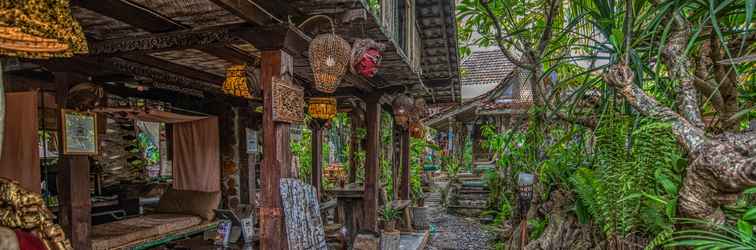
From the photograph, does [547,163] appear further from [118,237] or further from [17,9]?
[118,237]

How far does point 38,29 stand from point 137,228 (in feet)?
13.0

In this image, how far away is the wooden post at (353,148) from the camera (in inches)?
296

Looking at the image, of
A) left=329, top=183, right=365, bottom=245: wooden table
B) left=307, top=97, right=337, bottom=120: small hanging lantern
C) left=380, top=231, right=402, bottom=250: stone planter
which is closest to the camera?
left=380, top=231, right=402, bottom=250: stone planter

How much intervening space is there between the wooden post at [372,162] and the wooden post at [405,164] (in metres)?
1.75

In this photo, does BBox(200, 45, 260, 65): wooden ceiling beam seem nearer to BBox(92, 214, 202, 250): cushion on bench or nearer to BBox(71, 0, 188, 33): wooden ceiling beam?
BBox(71, 0, 188, 33): wooden ceiling beam

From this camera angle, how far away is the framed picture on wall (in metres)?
3.57

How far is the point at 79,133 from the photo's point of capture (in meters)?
3.69

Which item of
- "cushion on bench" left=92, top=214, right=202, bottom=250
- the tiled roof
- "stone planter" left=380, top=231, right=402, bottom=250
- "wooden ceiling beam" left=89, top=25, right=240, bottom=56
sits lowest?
"stone planter" left=380, top=231, right=402, bottom=250

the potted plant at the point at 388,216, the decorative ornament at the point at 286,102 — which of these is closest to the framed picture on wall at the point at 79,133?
the decorative ornament at the point at 286,102

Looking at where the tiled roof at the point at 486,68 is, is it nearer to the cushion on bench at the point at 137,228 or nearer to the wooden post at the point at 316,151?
the wooden post at the point at 316,151

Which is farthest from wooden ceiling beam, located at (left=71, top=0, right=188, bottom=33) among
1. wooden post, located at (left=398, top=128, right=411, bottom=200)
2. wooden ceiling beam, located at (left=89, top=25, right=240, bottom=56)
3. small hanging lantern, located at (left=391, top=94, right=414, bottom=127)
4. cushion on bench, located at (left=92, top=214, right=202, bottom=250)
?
wooden post, located at (left=398, top=128, right=411, bottom=200)

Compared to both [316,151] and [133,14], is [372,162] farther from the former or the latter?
[133,14]

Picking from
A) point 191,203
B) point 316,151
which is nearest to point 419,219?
point 316,151

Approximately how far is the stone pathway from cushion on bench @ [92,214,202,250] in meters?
3.65
